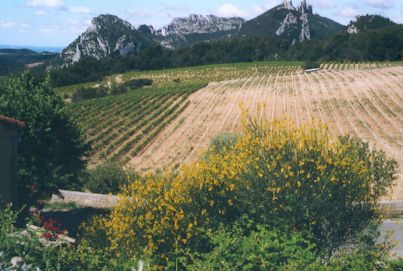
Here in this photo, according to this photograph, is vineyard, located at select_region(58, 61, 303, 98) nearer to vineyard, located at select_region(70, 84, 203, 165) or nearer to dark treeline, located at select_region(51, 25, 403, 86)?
dark treeline, located at select_region(51, 25, 403, 86)

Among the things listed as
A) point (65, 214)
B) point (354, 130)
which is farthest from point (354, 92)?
point (65, 214)

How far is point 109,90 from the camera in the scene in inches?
3009

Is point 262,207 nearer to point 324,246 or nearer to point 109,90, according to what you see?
point 324,246

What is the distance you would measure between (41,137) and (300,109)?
3212 cm

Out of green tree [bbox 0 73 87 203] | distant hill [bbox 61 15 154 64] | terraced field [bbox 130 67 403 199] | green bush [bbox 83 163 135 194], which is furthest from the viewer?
distant hill [bbox 61 15 154 64]

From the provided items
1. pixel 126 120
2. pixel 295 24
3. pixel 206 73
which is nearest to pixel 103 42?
pixel 295 24

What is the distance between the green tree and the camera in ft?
62.0

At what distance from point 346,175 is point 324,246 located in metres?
Result: 1.86

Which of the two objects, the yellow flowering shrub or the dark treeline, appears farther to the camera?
the dark treeline

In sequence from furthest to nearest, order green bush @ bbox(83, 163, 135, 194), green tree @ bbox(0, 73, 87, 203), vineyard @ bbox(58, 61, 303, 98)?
vineyard @ bbox(58, 61, 303, 98)
green bush @ bbox(83, 163, 135, 194)
green tree @ bbox(0, 73, 87, 203)

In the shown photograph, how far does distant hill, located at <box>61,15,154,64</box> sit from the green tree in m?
135

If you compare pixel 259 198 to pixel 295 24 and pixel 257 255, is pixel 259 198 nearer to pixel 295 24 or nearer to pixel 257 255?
pixel 257 255

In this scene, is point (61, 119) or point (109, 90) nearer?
point (61, 119)

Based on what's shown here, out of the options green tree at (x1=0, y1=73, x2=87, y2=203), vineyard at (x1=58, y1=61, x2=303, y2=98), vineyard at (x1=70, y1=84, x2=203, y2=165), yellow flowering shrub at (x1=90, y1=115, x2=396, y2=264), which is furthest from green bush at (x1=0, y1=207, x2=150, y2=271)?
vineyard at (x1=58, y1=61, x2=303, y2=98)
